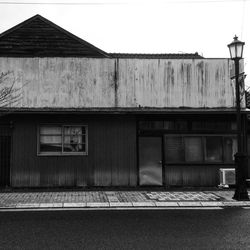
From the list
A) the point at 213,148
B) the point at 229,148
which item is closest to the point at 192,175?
the point at 213,148

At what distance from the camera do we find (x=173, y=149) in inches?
650

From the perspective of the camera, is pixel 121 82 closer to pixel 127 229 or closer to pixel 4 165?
pixel 4 165

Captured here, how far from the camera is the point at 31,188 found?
15750mm

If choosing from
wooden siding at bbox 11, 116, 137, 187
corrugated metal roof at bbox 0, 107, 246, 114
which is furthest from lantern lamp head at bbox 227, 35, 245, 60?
wooden siding at bbox 11, 116, 137, 187

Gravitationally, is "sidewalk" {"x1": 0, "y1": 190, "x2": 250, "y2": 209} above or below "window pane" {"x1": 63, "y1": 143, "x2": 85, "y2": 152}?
below

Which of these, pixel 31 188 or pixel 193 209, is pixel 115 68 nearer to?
pixel 31 188

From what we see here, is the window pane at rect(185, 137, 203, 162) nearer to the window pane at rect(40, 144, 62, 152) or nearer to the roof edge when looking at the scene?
the window pane at rect(40, 144, 62, 152)

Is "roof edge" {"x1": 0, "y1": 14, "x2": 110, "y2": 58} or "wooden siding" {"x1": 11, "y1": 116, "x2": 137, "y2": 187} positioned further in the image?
"roof edge" {"x1": 0, "y1": 14, "x2": 110, "y2": 58}

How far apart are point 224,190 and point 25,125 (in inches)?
316

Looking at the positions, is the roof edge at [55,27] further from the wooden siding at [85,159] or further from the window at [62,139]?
the window at [62,139]

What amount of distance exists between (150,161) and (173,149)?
106cm

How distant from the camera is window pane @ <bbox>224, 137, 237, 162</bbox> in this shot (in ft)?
54.9

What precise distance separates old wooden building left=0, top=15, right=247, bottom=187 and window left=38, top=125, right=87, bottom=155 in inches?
1.6

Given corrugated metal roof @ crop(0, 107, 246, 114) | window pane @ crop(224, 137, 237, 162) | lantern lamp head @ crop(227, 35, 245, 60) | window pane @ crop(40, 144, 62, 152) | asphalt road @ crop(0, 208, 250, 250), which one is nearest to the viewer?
asphalt road @ crop(0, 208, 250, 250)
